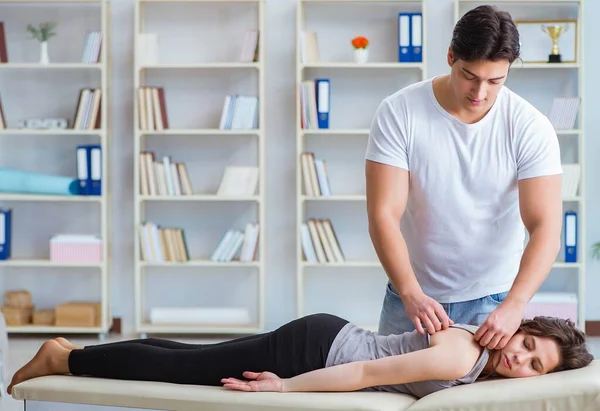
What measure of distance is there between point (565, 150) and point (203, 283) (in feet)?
6.83

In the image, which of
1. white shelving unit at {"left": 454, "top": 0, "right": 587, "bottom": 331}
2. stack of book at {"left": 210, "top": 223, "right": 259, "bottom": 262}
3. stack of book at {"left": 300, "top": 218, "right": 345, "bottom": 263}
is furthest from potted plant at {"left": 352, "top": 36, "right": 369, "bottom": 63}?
stack of book at {"left": 210, "top": 223, "right": 259, "bottom": 262}

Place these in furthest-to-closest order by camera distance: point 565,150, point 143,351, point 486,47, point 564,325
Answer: point 565,150, point 143,351, point 564,325, point 486,47

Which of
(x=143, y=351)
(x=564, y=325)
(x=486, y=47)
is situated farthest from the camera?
(x=143, y=351)

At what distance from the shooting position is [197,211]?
4.99 m

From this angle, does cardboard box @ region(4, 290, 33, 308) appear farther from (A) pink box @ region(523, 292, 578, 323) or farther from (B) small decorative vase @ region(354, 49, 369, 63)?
(A) pink box @ region(523, 292, 578, 323)

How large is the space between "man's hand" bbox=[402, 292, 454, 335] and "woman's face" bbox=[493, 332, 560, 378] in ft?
0.53

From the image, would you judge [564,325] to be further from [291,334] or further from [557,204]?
[291,334]

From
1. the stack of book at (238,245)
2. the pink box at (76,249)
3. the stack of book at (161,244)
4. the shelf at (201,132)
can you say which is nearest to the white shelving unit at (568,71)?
the shelf at (201,132)

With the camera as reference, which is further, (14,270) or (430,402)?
(14,270)

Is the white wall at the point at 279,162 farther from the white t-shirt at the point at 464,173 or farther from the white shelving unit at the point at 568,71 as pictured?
the white t-shirt at the point at 464,173

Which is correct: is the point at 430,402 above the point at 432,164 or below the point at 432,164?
below

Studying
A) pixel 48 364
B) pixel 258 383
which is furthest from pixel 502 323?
pixel 48 364

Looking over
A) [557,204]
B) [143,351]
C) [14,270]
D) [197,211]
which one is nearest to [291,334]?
[143,351]

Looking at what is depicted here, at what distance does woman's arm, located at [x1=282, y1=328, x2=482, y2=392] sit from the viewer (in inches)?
79.3
